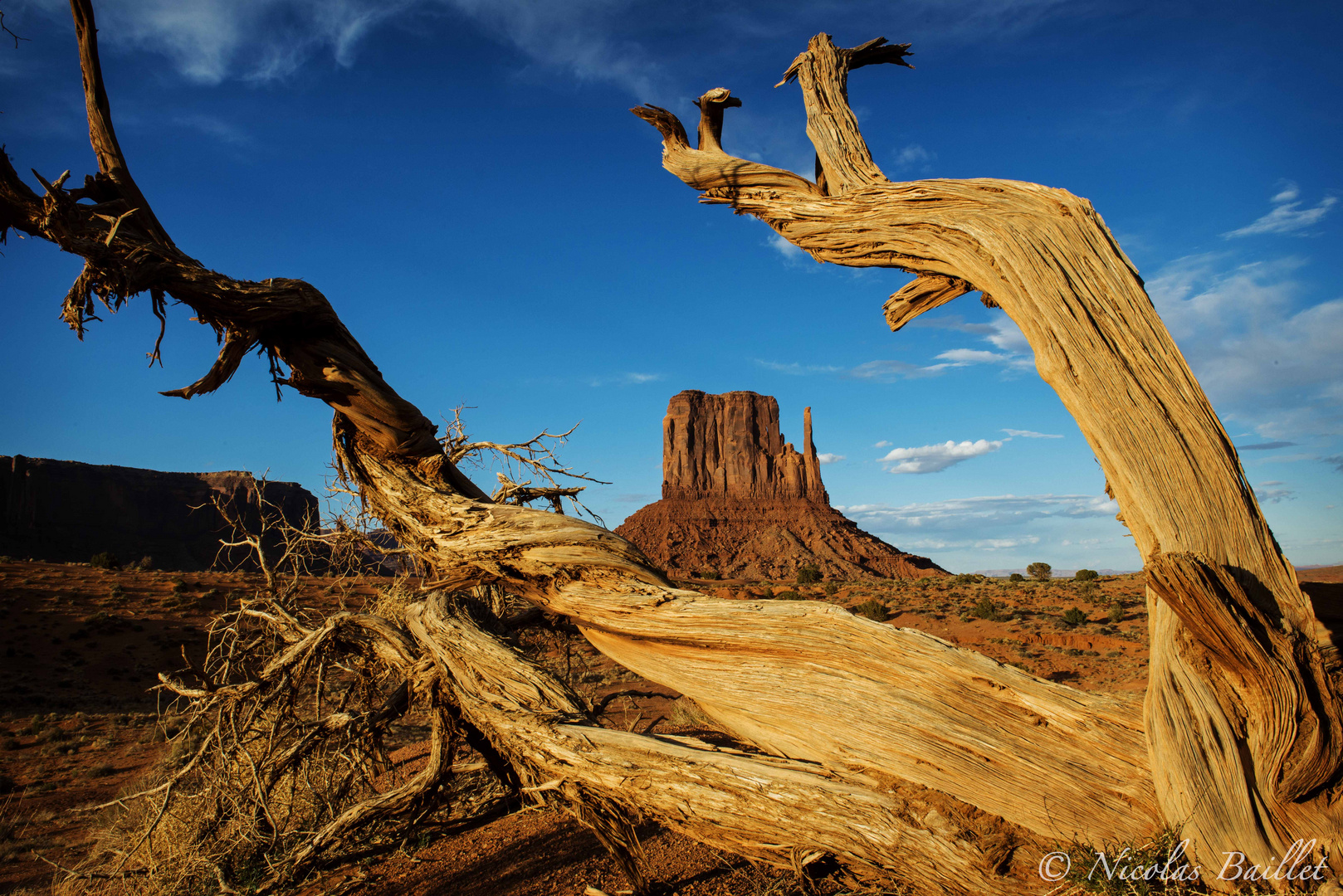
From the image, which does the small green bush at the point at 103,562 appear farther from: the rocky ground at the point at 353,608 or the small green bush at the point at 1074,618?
the small green bush at the point at 1074,618

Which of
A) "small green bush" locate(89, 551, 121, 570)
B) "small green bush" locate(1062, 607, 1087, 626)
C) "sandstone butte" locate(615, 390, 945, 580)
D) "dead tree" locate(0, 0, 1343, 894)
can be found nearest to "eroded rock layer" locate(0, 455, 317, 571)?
"small green bush" locate(89, 551, 121, 570)

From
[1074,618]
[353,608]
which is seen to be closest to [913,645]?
[353,608]

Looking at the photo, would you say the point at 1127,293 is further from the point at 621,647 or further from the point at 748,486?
the point at 748,486

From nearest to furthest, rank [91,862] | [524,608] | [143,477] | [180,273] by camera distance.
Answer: [180,273], [91,862], [524,608], [143,477]

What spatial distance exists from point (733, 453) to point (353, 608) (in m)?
69.3

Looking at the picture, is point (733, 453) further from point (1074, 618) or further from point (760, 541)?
point (1074, 618)

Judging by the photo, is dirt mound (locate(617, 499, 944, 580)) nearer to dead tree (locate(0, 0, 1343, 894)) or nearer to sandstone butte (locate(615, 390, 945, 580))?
sandstone butte (locate(615, 390, 945, 580))

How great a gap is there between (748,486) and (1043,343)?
81199 millimetres

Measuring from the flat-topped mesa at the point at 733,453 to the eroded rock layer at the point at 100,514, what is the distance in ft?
137

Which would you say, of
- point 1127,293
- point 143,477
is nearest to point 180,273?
point 1127,293

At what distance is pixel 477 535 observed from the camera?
4242 mm

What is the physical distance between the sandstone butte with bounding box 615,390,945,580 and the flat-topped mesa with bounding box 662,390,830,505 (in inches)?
4.3

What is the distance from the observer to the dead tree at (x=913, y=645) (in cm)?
225

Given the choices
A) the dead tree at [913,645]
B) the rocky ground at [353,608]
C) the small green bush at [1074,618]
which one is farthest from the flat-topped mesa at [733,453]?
the dead tree at [913,645]
